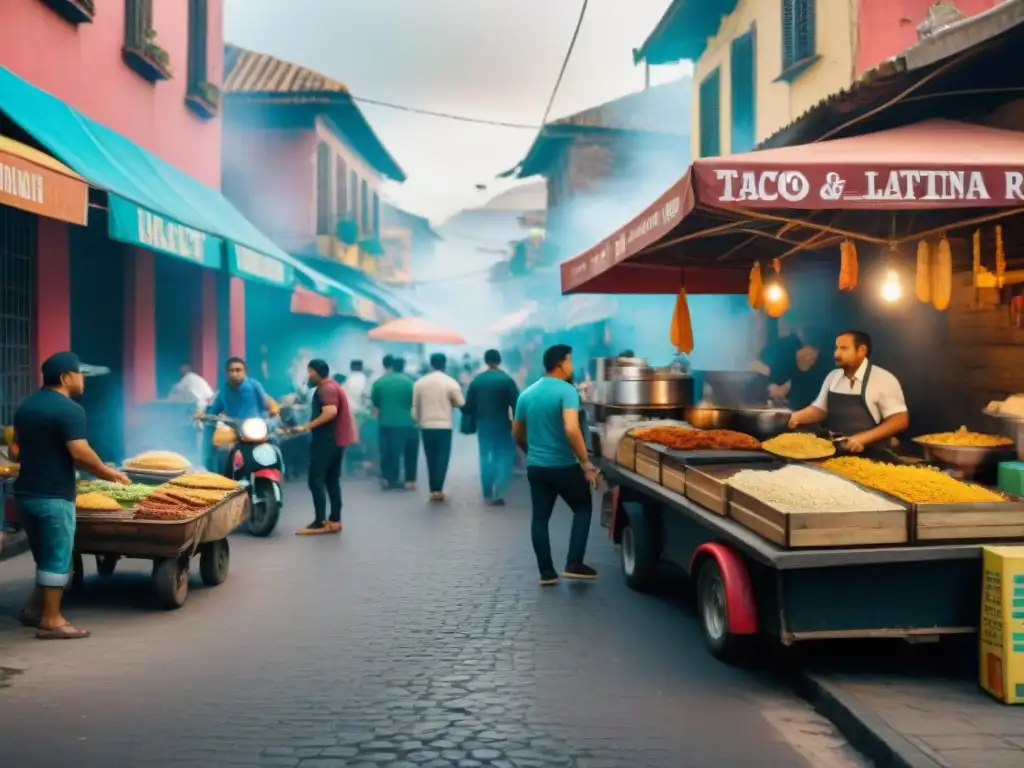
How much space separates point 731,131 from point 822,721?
14.2 meters

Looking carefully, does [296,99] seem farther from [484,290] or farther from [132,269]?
[484,290]

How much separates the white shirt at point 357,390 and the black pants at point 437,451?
13.8 ft

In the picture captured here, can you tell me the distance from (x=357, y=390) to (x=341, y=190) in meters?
14.4

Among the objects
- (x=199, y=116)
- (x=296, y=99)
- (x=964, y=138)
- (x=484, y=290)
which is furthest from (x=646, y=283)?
(x=484, y=290)

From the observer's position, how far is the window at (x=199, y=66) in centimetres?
1734

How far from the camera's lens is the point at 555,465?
8.84 metres

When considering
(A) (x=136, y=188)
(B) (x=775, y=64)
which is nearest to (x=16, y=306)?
(A) (x=136, y=188)

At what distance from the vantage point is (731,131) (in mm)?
18047

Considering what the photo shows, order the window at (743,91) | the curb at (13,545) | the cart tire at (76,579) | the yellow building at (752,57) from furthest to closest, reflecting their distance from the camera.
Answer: the window at (743,91)
the yellow building at (752,57)
the curb at (13,545)
the cart tire at (76,579)

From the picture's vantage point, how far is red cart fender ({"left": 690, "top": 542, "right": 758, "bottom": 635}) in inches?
238

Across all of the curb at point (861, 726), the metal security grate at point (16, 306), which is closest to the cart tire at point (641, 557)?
the curb at point (861, 726)

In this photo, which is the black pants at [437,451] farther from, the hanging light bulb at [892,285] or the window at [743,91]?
the hanging light bulb at [892,285]

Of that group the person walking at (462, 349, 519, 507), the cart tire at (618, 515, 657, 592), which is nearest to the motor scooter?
the person walking at (462, 349, 519, 507)

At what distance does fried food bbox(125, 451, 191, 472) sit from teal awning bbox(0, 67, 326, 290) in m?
2.14
